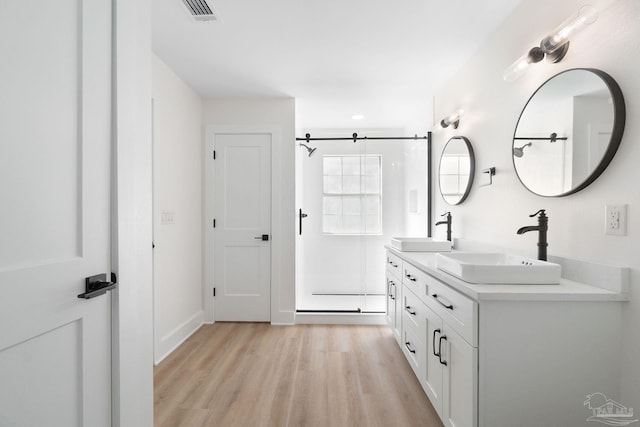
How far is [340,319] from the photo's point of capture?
138 inches

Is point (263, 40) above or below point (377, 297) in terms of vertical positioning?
above

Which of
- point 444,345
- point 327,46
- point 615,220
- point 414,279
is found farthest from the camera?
point 327,46

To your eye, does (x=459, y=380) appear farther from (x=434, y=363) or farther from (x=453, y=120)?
(x=453, y=120)

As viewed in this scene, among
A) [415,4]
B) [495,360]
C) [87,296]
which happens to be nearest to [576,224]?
[495,360]

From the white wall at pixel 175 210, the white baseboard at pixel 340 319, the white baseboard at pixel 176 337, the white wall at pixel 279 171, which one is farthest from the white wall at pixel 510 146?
the white baseboard at pixel 176 337

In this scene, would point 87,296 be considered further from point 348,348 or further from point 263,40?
point 348,348

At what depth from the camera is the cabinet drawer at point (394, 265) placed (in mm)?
2705

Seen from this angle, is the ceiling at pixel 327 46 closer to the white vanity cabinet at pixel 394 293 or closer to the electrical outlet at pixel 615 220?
the electrical outlet at pixel 615 220

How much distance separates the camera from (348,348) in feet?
9.41

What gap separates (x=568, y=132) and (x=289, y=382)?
230 centimetres

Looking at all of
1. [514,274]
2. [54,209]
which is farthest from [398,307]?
[54,209]

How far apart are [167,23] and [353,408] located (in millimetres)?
2818

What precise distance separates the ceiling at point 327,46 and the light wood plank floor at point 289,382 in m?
2.50

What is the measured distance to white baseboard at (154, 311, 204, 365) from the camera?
263 centimetres
